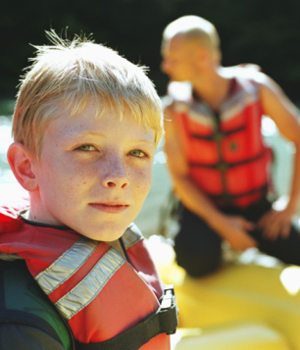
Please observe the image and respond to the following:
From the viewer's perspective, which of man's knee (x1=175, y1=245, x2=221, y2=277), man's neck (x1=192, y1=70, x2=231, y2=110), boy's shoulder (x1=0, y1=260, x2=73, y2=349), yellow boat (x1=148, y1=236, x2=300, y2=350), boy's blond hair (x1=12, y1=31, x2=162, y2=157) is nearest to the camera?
boy's shoulder (x1=0, y1=260, x2=73, y2=349)

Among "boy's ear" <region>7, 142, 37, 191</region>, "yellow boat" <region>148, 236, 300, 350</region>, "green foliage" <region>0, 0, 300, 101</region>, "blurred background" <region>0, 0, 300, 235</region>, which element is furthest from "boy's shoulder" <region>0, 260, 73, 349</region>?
"green foliage" <region>0, 0, 300, 101</region>

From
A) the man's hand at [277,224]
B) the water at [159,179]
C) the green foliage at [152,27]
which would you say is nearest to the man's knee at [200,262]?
the man's hand at [277,224]

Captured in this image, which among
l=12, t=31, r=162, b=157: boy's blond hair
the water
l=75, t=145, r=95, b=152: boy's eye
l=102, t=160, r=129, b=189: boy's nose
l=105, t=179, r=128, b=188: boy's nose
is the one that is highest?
l=12, t=31, r=162, b=157: boy's blond hair

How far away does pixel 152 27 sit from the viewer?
41.2 ft

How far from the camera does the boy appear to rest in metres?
0.61

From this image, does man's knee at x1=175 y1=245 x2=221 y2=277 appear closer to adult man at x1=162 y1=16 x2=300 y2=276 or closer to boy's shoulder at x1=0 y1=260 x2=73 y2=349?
adult man at x1=162 y1=16 x2=300 y2=276

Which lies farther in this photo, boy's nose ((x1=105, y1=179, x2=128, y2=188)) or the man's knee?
the man's knee

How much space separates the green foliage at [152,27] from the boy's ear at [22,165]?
10867 mm

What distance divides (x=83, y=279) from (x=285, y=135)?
143 cm

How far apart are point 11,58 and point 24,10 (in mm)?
1429

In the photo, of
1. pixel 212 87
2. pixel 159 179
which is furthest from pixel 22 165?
pixel 159 179

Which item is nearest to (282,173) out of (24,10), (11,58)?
(11,58)

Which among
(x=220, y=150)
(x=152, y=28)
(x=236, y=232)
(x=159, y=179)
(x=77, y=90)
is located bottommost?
(x=159, y=179)

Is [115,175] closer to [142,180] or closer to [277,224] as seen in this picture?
[142,180]
